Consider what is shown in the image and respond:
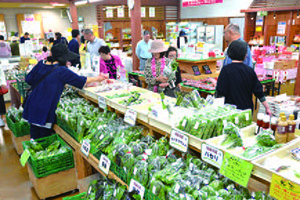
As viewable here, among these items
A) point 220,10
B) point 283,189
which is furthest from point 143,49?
point 220,10

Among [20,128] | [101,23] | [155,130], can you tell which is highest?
[101,23]

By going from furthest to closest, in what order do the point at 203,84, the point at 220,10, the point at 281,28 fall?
the point at 220,10 < the point at 281,28 < the point at 203,84

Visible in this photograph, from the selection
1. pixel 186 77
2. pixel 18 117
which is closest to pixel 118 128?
pixel 18 117

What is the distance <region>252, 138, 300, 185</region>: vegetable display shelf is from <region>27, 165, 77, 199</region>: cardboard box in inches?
98.2

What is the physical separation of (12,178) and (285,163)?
3804 mm

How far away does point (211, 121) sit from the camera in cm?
200

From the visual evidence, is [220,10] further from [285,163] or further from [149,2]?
[285,163]

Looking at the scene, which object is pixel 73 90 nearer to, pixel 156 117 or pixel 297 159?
pixel 156 117

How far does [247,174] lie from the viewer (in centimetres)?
159

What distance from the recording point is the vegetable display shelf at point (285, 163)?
1.53 meters

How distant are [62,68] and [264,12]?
36.4 feet

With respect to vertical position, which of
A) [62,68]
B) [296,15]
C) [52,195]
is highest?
[296,15]

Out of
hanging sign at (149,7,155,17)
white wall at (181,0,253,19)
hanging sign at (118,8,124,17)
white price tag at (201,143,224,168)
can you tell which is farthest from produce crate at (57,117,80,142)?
hanging sign at (149,7,155,17)

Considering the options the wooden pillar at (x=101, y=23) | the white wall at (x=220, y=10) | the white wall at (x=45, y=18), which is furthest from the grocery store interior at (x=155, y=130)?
the white wall at (x=45, y=18)
